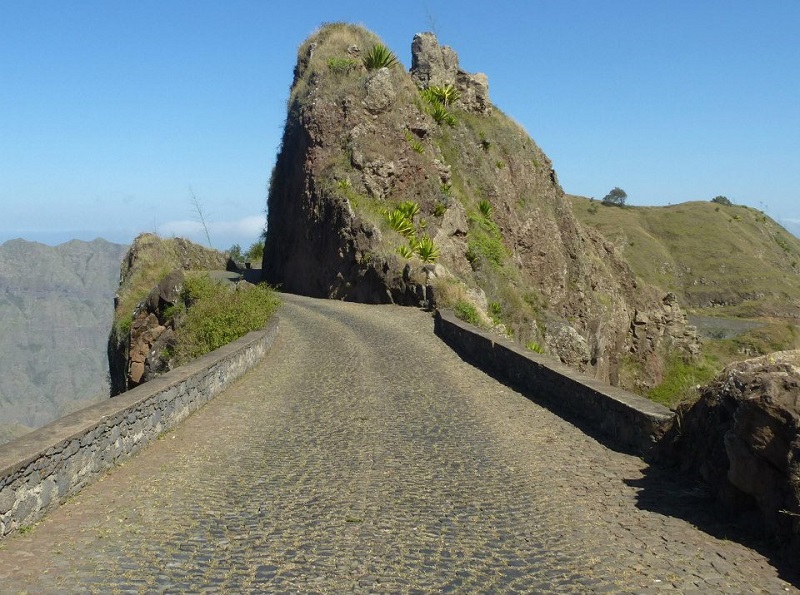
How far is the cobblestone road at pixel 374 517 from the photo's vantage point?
5.35 meters

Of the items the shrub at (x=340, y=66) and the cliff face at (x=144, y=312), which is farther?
the shrub at (x=340, y=66)

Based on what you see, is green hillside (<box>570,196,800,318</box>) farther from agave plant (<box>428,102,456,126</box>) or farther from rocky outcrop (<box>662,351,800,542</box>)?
rocky outcrop (<box>662,351,800,542</box>)

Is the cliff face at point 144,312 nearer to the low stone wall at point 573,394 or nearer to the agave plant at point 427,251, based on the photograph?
the agave plant at point 427,251

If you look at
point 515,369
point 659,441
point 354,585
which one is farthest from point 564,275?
point 354,585

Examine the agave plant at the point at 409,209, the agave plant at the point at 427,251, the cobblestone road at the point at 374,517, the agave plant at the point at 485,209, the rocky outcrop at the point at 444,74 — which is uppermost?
the rocky outcrop at the point at 444,74

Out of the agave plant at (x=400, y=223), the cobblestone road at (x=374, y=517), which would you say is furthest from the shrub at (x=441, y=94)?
the cobblestone road at (x=374, y=517)

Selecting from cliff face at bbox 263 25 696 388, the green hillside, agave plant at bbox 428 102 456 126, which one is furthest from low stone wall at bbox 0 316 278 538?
the green hillside

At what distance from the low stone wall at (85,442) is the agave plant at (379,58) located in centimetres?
2451

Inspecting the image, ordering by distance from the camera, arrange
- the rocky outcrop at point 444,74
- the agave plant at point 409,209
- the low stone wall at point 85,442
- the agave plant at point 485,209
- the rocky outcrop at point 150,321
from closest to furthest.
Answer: the low stone wall at point 85,442 < the rocky outcrop at point 150,321 < the agave plant at point 409,209 < the agave plant at point 485,209 < the rocky outcrop at point 444,74

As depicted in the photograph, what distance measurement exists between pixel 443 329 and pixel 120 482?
1243cm

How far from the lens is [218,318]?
17.8 m

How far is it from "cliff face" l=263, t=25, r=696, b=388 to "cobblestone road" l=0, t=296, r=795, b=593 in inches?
494

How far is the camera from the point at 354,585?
5.29 metres

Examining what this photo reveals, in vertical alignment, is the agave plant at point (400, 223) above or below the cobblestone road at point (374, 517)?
above
